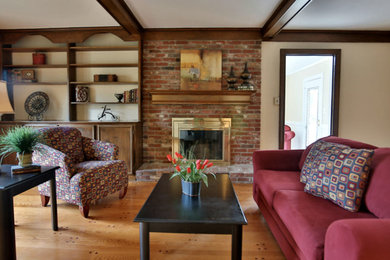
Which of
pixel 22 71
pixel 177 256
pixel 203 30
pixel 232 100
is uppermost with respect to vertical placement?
pixel 203 30

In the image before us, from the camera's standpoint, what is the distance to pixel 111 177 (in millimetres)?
2473

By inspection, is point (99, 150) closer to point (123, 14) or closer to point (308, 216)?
point (123, 14)

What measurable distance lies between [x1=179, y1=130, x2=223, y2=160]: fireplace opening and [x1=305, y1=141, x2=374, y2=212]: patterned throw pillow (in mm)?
2214

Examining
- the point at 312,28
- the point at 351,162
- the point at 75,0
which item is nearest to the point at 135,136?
the point at 75,0

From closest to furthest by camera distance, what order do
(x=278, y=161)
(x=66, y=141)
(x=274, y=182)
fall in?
(x=274, y=182) < (x=278, y=161) < (x=66, y=141)

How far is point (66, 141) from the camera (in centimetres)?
261

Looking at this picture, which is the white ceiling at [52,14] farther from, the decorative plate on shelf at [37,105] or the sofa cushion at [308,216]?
the sofa cushion at [308,216]

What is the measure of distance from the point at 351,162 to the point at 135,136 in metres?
2.82

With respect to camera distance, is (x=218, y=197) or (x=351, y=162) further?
(x=218, y=197)

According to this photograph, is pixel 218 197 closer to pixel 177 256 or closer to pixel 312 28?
pixel 177 256

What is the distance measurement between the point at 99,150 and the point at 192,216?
6.17ft

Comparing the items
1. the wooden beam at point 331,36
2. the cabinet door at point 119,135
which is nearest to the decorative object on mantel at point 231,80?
the wooden beam at point 331,36

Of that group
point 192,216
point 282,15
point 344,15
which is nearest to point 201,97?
point 282,15

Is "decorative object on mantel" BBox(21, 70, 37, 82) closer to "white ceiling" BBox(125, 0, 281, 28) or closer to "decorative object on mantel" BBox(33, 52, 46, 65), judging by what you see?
"decorative object on mantel" BBox(33, 52, 46, 65)
